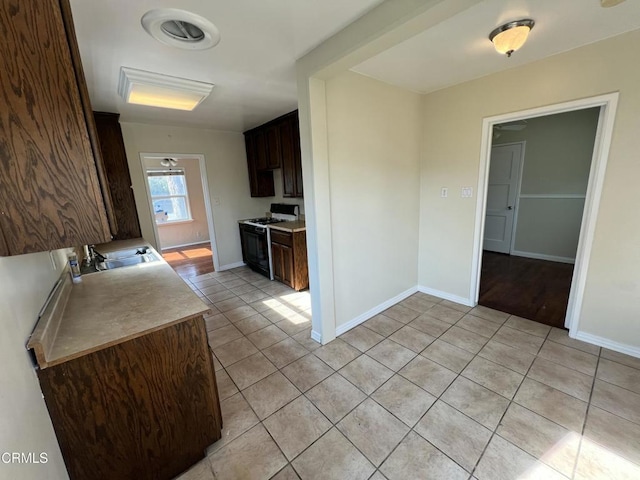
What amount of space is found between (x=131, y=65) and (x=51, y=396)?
7.19 ft

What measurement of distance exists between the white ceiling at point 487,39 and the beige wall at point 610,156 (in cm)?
11

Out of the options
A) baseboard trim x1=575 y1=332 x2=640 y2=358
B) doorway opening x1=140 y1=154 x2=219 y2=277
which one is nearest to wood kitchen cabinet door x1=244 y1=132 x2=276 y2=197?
doorway opening x1=140 y1=154 x2=219 y2=277

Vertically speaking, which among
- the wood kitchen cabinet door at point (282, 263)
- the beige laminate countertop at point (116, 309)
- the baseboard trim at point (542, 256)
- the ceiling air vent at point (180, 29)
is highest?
the ceiling air vent at point (180, 29)

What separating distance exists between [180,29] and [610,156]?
323 cm

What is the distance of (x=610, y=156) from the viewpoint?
6.69ft

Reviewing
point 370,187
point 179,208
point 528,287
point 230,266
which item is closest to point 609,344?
point 528,287

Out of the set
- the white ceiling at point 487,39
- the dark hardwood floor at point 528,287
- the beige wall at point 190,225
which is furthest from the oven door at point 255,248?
the dark hardwood floor at point 528,287

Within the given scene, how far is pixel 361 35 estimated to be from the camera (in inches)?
62.4

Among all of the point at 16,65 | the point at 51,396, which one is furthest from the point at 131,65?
the point at 51,396

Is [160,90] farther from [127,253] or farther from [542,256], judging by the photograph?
[542,256]

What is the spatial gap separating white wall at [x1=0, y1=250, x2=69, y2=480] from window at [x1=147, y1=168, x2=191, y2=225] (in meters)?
6.11

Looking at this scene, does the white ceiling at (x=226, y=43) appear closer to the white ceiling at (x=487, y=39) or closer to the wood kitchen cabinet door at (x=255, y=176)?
the white ceiling at (x=487, y=39)

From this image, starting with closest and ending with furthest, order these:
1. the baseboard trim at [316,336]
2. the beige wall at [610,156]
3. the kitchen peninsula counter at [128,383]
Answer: the kitchen peninsula counter at [128,383], the beige wall at [610,156], the baseboard trim at [316,336]

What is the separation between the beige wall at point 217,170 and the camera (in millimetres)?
3695
